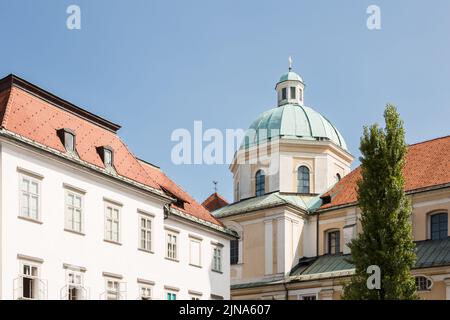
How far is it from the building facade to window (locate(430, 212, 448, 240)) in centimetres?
6

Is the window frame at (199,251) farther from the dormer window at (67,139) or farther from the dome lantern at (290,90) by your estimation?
the dome lantern at (290,90)

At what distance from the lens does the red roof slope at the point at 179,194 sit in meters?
35.5

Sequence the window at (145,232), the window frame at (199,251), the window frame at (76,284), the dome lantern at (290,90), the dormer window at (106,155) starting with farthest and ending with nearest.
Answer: the dome lantern at (290,90)
the window frame at (199,251)
the window at (145,232)
the dormer window at (106,155)
the window frame at (76,284)

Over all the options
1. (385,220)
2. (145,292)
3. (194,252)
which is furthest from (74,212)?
(385,220)

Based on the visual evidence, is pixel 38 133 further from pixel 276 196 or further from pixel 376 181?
pixel 276 196

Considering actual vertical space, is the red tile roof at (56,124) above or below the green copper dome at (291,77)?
below

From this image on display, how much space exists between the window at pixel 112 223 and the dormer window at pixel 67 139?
2.67 meters

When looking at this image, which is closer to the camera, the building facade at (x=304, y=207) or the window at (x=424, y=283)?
the window at (x=424, y=283)

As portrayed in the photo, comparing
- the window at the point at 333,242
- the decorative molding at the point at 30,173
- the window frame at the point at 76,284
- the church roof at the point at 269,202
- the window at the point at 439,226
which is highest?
the church roof at the point at 269,202

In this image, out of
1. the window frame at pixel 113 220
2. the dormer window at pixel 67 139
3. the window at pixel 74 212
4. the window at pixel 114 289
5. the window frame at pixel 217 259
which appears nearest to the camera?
the window at pixel 74 212

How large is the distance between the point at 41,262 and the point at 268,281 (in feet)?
76.1

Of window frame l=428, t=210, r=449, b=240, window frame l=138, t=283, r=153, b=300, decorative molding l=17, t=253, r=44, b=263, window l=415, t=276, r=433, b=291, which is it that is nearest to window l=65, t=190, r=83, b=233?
decorative molding l=17, t=253, r=44, b=263

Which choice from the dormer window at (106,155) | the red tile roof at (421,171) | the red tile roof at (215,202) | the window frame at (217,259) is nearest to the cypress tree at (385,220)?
the window frame at (217,259)

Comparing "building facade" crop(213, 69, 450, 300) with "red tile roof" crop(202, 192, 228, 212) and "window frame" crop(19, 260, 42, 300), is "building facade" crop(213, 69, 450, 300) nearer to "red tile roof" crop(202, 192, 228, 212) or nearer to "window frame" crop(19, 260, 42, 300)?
"red tile roof" crop(202, 192, 228, 212)
